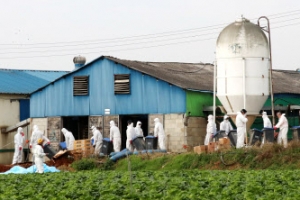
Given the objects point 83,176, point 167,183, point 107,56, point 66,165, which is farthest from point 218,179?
point 107,56

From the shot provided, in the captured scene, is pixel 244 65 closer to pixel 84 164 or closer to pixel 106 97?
pixel 84 164

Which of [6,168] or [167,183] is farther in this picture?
[6,168]

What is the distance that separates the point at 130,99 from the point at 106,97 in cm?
136

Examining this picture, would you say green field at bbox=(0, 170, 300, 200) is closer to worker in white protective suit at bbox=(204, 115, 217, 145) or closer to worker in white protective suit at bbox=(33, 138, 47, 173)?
worker in white protective suit at bbox=(33, 138, 47, 173)

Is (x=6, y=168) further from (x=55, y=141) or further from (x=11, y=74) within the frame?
(x=11, y=74)

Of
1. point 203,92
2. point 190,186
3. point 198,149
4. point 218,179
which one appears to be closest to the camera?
point 190,186

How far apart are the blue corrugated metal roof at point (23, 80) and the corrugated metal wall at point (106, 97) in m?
4.48

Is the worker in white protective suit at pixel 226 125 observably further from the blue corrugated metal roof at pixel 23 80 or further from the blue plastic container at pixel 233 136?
the blue corrugated metal roof at pixel 23 80

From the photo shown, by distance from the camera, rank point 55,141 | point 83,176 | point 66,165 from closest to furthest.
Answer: point 83,176 → point 66,165 → point 55,141

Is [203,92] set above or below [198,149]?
above

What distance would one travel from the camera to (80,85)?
41.2 m

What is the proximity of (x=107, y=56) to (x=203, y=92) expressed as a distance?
506 centimetres

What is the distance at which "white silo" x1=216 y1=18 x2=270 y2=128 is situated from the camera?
Answer: 115ft

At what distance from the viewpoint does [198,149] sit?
32219mm
